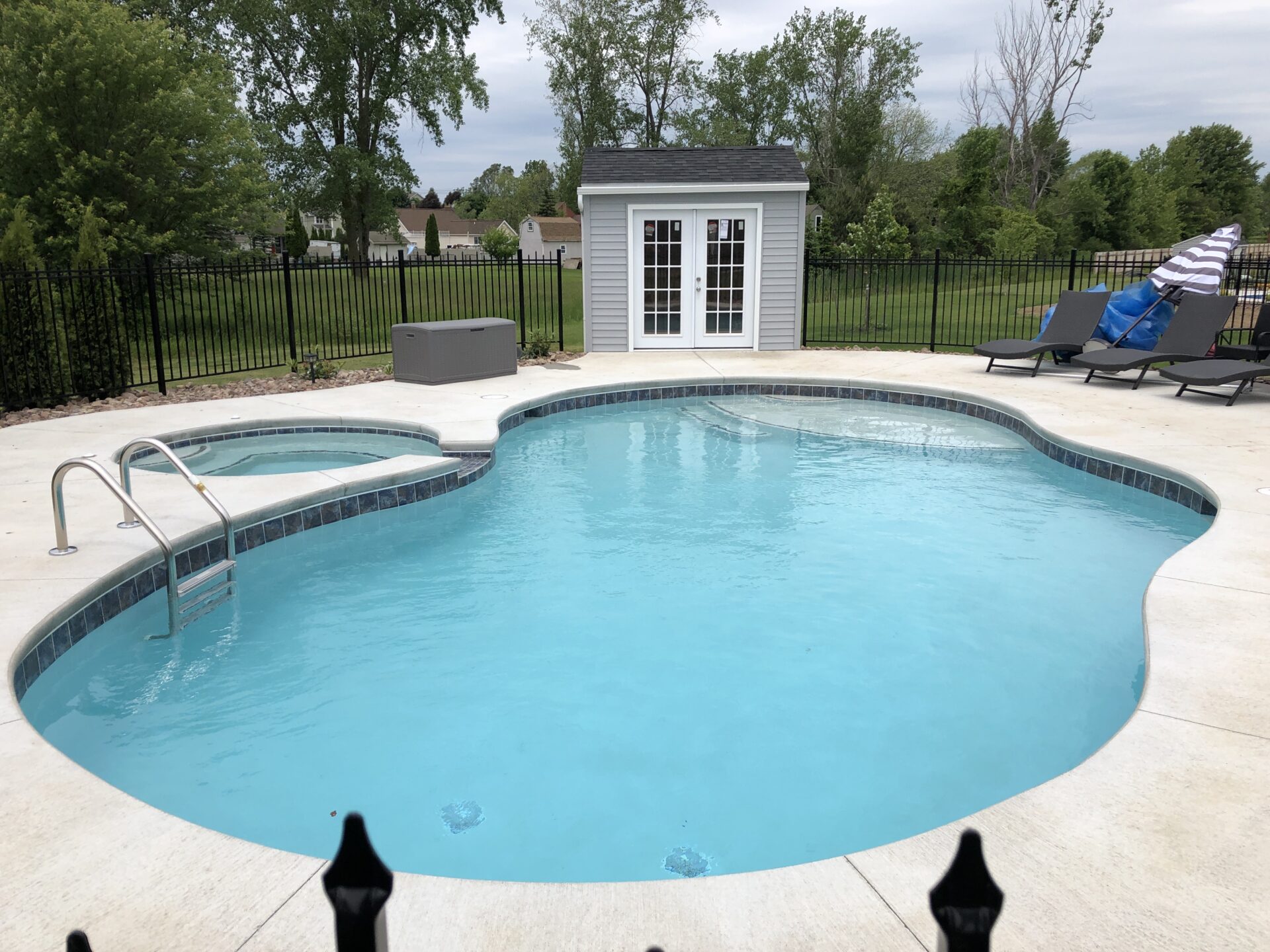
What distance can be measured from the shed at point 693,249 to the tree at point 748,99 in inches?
1075

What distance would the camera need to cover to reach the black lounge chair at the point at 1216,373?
866cm

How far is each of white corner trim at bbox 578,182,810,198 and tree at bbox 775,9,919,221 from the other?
26.2m

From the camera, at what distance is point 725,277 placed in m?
13.3

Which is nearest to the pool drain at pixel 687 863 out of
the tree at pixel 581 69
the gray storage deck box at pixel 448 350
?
the gray storage deck box at pixel 448 350

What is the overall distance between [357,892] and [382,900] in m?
0.03

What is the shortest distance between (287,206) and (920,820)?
94.6 ft

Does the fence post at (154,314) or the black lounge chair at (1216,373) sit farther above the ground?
the fence post at (154,314)

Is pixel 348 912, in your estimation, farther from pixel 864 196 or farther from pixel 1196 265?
pixel 864 196

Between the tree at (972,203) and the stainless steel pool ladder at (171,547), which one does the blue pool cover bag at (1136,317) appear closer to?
the stainless steel pool ladder at (171,547)

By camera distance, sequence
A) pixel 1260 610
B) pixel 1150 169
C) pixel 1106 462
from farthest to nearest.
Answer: pixel 1150 169 → pixel 1106 462 → pixel 1260 610

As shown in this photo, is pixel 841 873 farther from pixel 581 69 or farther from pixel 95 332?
pixel 581 69

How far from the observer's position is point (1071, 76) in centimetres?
3081

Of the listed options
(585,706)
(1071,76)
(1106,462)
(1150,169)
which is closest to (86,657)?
(585,706)

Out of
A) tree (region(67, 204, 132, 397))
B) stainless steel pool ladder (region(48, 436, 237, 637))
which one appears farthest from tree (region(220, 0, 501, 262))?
stainless steel pool ladder (region(48, 436, 237, 637))
